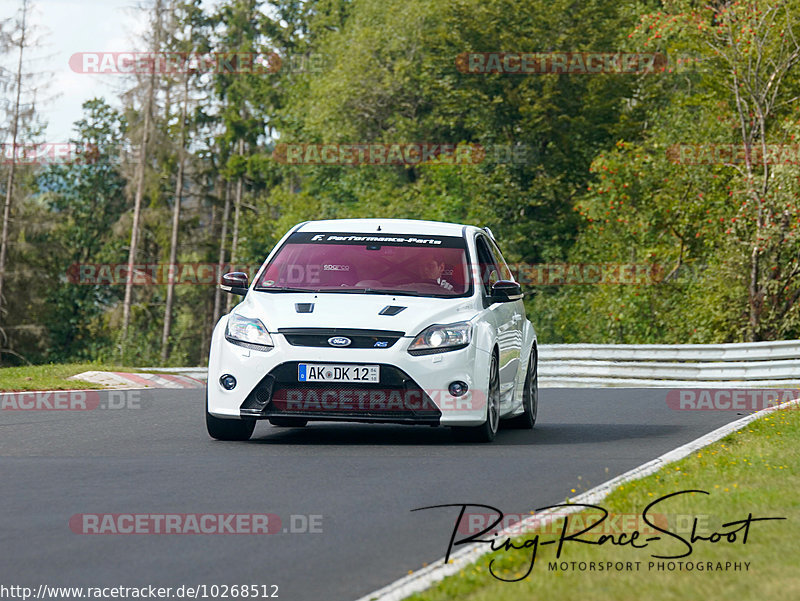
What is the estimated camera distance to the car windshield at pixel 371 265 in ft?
38.8

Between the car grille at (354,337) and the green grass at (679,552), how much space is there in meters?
2.83

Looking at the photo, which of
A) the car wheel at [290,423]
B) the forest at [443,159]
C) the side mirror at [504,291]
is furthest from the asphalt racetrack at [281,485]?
the forest at [443,159]

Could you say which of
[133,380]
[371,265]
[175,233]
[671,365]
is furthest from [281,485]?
[175,233]

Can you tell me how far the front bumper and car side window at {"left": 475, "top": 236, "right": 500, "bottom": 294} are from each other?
1.40 meters

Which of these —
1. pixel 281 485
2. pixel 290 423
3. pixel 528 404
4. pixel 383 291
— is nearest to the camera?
pixel 281 485

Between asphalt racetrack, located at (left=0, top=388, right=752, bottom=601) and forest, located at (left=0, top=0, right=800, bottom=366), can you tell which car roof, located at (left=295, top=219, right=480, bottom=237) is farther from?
forest, located at (left=0, top=0, right=800, bottom=366)

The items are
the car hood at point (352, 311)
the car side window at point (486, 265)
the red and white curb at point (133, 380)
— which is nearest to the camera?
the car hood at point (352, 311)

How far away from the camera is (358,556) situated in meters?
6.28

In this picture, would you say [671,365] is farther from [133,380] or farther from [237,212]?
[237,212]

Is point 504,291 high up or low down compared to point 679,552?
up

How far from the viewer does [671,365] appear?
25531mm

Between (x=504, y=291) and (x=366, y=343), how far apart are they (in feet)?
5.75

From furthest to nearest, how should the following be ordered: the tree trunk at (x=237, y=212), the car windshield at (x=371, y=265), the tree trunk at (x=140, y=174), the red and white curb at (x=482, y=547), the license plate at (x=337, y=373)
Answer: the tree trunk at (x=237, y=212)
the tree trunk at (x=140, y=174)
the car windshield at (x=371, y=265)
the license plate at (x=337, y=373)
the red and white curb at (x=482, y=547)

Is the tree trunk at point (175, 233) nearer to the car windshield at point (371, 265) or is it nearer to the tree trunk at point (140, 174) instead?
the tree trunk at point (140, 174)
